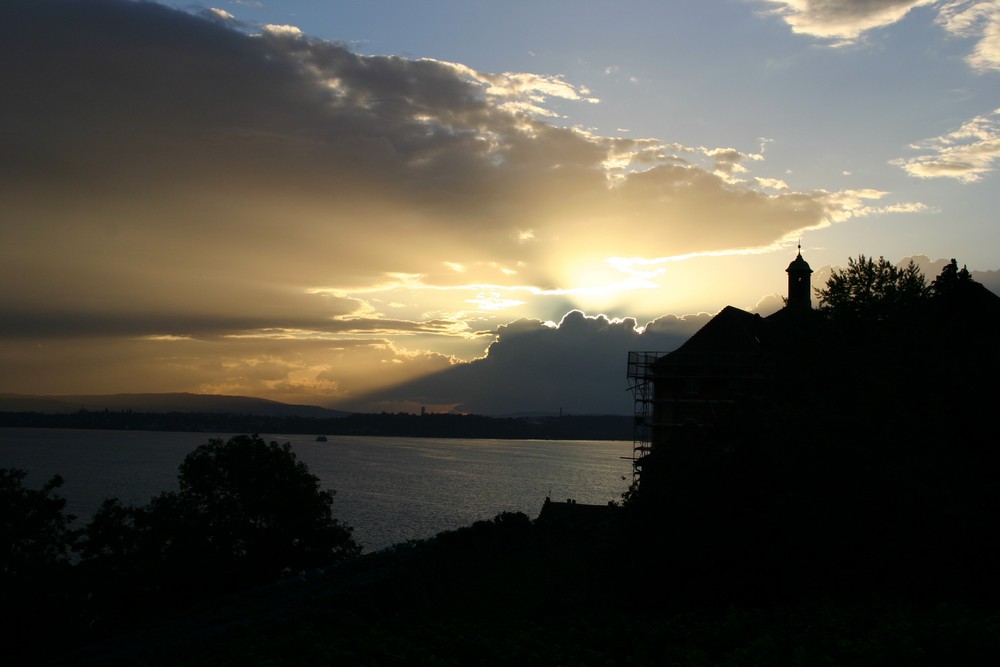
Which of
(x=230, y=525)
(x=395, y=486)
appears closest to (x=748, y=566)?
(x=230, y=525)

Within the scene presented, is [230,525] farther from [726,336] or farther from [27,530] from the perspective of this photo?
[726,336]

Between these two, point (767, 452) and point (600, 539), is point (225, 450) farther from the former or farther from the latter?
point (767, 452)

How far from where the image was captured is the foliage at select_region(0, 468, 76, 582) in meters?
36.0

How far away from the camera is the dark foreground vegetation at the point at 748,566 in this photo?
533 inches

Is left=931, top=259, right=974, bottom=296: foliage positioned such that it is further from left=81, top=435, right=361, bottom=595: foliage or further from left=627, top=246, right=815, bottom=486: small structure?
left=81, top=435, right=361, bottom=595: foliage

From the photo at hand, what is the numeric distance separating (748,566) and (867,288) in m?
20.3

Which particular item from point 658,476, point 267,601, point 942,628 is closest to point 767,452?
point 658,476

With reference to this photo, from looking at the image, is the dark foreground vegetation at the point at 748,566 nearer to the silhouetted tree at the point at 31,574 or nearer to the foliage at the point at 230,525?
the silhouetted tree at the point at 31,574

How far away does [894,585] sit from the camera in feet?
66.4

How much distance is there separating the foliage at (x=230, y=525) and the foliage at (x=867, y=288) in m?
26.4

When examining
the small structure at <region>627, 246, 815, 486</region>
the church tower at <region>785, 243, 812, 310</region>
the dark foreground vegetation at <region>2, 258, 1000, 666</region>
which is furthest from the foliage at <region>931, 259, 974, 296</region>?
the church tower at <region>785, 243, 812, 310</region>

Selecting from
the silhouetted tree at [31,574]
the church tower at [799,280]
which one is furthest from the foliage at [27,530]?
Result: the church tower at [799,280]

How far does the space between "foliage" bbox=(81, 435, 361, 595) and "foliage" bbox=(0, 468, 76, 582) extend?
180 cm

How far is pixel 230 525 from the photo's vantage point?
4294cm
